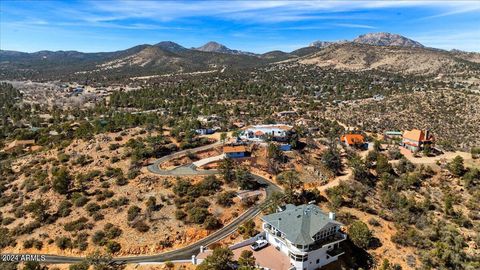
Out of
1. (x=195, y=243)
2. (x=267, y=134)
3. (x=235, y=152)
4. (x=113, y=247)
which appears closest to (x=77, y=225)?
(x=113, y=247)

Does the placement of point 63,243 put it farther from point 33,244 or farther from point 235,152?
point 235,152

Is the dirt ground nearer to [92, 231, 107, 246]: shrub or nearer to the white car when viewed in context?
[92, 231, 107, 246]: shrub

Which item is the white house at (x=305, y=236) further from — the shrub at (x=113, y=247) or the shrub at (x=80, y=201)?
the shrub at (x=80, y=201)

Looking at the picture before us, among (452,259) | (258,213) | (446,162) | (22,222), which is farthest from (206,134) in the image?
(452,259)

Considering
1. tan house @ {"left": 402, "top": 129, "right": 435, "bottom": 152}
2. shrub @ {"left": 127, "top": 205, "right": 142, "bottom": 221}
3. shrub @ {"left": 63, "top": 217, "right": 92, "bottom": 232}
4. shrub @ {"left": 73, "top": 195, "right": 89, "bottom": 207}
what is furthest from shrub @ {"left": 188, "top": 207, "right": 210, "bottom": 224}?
tan house @ {"left": 402, "top": 129, "right": 435, "bottom": 152}

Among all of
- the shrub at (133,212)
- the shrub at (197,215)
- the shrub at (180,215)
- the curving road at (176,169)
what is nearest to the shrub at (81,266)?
the shrub at (133,212)

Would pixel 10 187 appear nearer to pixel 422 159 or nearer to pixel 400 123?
pixel 422 159
